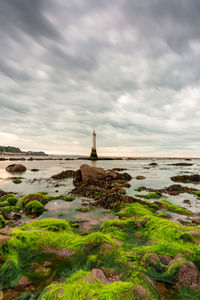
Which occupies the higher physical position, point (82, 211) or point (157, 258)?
point (157, 258)

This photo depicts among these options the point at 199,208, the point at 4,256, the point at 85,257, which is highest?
the point at 4,256

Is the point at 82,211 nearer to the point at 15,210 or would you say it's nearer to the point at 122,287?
the point at 15,210

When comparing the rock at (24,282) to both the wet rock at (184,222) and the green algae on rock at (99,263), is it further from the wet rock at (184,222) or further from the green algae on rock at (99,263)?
the wet rock at (184,222)

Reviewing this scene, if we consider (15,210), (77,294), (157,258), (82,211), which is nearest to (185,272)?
(157,258)

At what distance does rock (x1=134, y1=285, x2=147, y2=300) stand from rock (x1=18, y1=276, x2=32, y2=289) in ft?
6.02

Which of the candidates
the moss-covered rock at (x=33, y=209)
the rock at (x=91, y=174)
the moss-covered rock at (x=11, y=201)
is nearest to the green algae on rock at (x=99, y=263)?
the moss-covered rock at (x=33, y=209)

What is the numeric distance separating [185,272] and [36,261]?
306cm

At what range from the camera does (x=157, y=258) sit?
3035 millimetres

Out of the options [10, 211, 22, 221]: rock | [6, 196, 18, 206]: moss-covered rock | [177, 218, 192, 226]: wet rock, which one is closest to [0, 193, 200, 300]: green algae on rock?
[177, 218, 192, 226]: wet rock

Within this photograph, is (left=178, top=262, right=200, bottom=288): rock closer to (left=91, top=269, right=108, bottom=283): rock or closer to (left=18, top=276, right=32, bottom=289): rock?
(left=91, top=269, right=108, bottom=283): rock

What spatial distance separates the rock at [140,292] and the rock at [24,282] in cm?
183

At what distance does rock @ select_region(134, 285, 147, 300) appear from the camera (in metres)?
2.10

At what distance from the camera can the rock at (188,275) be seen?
2.46m

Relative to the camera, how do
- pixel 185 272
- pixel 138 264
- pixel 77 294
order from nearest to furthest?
pixel 77 294 → pixel 185 272 → pixel 138 264
